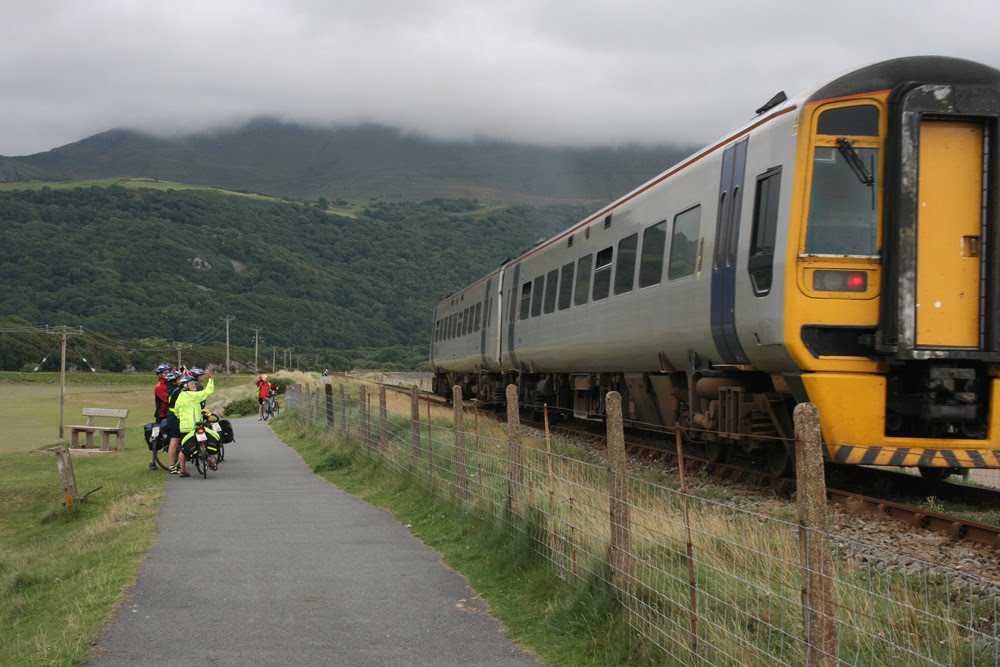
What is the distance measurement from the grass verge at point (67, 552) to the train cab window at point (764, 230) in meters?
5.57

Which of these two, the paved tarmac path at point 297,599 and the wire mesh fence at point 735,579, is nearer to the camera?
the wire mesh fence at point 735,579

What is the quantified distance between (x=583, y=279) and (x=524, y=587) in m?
9.03

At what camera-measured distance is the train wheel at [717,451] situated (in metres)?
12.2

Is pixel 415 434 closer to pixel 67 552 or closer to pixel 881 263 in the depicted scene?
pixel 67 552

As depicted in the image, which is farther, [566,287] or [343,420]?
[343,420]

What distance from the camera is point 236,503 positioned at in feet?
43.4

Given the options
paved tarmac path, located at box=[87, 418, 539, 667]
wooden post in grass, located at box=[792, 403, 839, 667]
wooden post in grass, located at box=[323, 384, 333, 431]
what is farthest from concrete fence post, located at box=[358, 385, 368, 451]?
wooden post in grass, located at box=[792, 403, 839, 667]

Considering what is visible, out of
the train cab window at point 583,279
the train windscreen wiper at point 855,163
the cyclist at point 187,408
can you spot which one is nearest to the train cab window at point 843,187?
the train windscreen wiper at point 855,163

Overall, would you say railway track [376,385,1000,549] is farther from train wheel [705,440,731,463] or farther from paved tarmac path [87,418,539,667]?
paved tarmac path [87,418,539,667]

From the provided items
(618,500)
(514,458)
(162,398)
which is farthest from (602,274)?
(618,500)

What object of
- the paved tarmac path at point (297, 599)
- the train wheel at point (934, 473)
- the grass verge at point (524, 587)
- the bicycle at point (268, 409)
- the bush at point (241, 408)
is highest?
the train wheel at point (934, 473)

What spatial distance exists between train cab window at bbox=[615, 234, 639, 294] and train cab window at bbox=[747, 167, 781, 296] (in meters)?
3.75

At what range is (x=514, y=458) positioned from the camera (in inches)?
344

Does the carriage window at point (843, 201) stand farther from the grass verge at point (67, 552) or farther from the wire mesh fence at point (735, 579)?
the grass verge at point (67, 552)
